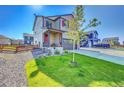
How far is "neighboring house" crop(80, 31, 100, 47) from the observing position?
2.99 meters

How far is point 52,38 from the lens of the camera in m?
3.08

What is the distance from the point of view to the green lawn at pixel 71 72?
9.25 ft

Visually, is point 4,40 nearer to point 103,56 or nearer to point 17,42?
point 17,42

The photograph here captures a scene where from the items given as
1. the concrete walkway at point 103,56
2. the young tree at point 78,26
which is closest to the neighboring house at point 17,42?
the young tree at point 78,26

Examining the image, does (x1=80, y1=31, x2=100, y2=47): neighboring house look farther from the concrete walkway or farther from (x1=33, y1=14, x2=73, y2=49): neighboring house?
(x1=33, y1=14, x2=73, y2=49): neighboring house

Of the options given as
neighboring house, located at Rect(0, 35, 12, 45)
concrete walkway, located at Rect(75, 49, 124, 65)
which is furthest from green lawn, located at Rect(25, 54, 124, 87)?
neighboring house, located at Rect(0, 35, 12, 45)

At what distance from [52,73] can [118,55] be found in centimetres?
108

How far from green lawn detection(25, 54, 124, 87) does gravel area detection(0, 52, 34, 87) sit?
87mm

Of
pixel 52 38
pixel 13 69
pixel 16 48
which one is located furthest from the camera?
pixel 52 38

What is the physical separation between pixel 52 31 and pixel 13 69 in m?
0.85

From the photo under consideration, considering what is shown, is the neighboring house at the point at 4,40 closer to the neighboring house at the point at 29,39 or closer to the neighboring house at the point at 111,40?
the neighboring house at the point at 29,39

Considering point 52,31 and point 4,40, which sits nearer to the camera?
point 4,40

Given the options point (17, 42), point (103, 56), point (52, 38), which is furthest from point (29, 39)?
point (103, 56)
